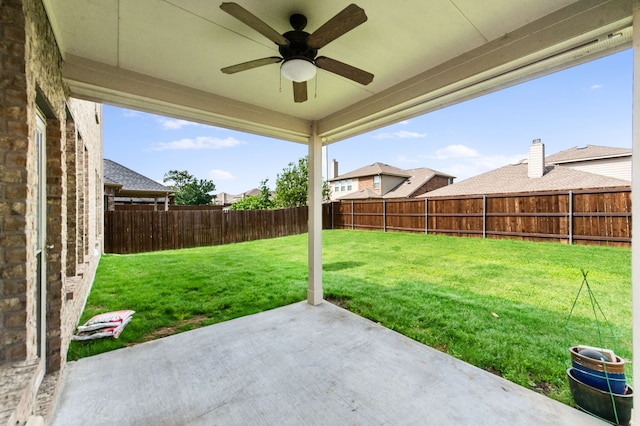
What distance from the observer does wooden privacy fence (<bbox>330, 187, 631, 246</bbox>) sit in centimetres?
676

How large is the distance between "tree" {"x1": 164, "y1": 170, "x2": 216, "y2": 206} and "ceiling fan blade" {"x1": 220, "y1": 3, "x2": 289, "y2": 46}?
29.1 m

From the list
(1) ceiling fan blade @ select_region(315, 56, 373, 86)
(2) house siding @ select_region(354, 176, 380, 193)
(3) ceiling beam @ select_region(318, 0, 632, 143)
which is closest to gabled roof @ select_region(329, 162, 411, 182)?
(2) house siding @ select_region(354, 176, 380, 193)

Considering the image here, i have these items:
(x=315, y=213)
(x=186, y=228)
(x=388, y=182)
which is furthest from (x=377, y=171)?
(x=315, y=213)

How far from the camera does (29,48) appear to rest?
1.49m

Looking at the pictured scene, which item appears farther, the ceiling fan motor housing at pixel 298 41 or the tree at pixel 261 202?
the tree at pixel 261 202

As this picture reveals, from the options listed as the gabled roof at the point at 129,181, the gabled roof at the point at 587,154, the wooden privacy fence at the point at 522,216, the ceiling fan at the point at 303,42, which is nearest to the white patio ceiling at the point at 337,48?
the ceiling fan at the point at 303,42

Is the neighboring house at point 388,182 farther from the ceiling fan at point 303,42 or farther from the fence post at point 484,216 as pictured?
the ceiling fan at point 303,42

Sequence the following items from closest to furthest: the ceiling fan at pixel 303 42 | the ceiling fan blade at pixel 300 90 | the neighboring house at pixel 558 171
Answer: the ceiling fan at pixel 303 42 < the ceiling fan blade at pixel 300 90 < the neighboring house at pixel 558 171

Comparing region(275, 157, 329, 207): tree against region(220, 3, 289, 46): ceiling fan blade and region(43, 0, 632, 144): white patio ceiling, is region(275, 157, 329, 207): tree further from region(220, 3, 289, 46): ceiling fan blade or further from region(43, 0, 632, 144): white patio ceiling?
region(220, 3, 289, 46): ceiling fan blade

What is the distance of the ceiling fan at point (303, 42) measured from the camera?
1.65m

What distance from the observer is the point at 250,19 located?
164 centimetres

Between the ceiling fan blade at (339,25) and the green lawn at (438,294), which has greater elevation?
the ceiling fan blade at (339,25)

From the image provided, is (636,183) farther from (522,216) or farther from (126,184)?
(126,184)

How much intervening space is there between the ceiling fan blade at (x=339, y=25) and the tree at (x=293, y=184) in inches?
608
